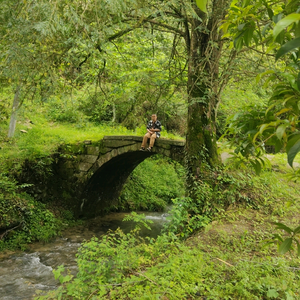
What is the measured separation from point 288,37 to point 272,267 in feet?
8.26

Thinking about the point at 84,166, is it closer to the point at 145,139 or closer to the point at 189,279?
the point at 145,139

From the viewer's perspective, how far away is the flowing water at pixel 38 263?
4742mm

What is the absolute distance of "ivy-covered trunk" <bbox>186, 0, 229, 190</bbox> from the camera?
225 inches

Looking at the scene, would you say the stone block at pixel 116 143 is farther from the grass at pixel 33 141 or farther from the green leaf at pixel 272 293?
the green leaf at pixel 272 293

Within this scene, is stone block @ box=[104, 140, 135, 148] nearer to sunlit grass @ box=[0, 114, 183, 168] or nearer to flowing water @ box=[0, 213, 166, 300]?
sunlit grass @ box=[0, 114, 183, 168]

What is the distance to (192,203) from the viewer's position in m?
5.50

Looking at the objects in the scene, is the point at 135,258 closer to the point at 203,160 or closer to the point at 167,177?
the point at 203,160

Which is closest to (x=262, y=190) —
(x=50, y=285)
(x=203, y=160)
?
(x=203, y=160)

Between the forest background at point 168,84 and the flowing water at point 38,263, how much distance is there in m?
0.40

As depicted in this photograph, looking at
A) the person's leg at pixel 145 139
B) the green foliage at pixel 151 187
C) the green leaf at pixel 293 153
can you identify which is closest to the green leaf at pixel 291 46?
the green leaf at pixel 293 153

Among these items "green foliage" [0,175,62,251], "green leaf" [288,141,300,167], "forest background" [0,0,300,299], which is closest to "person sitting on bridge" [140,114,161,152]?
"forest background" [0,0,300,299]

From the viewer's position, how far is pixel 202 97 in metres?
5.70

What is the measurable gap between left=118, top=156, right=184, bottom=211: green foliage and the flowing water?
2486 mm

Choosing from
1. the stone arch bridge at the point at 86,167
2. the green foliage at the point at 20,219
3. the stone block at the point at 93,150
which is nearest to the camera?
the green foliage at the point at 20,219
